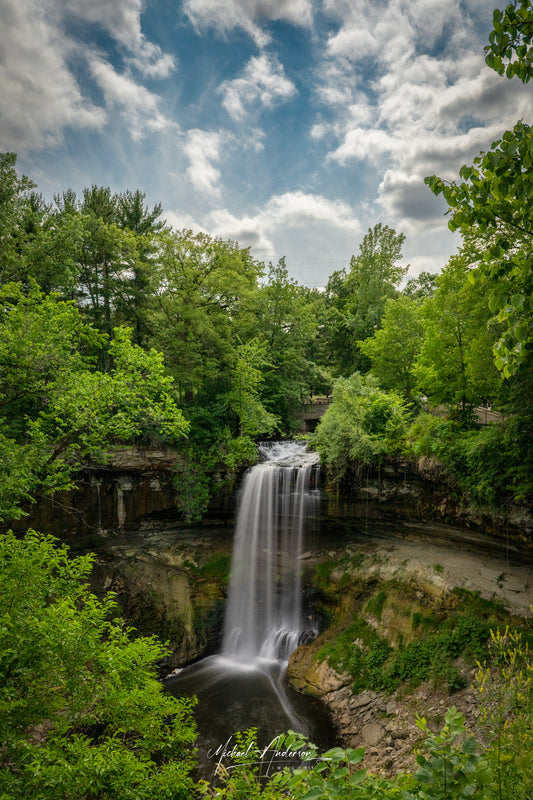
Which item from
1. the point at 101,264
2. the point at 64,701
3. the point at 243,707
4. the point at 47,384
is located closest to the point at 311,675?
the point at 243,707

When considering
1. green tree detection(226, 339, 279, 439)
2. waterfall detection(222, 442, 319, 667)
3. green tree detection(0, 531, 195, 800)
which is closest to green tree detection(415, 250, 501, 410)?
waterfall detection(222, 442, 319, 667)

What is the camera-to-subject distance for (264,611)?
45.6ft

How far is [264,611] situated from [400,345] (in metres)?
12.6

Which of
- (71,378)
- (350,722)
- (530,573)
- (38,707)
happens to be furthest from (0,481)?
(530,573)

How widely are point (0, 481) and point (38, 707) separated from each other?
3.93 m

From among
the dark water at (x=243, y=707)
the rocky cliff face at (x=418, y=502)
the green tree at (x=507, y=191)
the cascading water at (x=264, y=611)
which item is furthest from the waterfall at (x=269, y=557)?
the green tree at (x=507, y=191)

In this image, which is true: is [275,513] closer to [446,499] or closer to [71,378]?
[446,499]

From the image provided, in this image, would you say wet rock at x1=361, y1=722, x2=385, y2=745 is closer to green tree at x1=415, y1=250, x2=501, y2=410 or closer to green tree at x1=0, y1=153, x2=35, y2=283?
green tree at x1=415, y1=250, x2=501, y2=410

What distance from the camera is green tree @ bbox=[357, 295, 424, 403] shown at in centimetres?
1728

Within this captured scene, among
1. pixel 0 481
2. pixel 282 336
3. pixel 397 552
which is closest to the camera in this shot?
pixel 0 481

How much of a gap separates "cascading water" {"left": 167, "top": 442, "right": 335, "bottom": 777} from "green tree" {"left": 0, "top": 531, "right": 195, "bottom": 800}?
17.6ft

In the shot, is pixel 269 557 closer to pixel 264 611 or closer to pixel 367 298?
pixel 264 611

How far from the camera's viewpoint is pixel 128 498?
49.1 ft

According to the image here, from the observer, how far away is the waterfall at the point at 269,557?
1336cm
